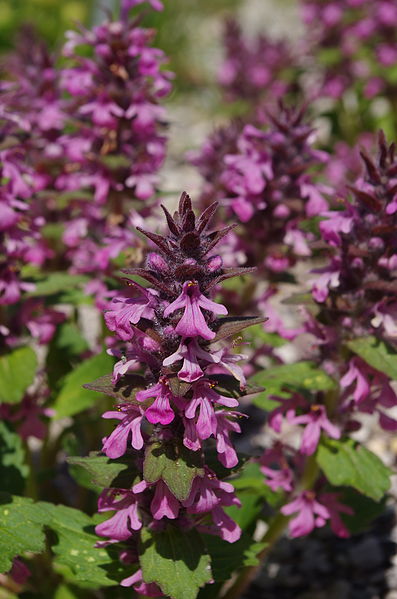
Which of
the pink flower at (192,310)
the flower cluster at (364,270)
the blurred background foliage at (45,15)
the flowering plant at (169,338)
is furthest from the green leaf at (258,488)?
the blurred background foliage at (45,15)

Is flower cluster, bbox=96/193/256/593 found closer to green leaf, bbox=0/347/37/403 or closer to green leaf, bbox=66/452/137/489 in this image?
green leaf, bbox=66/452/137/489

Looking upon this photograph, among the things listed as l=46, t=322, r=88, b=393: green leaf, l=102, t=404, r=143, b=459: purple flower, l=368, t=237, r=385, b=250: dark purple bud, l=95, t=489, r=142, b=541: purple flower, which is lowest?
l=95, t=489, r=142, b=541: purple flower

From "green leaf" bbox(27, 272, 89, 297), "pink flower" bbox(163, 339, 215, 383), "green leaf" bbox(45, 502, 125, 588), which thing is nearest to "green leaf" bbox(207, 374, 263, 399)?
"pink flower" bbox(163, 339, 215, 383)

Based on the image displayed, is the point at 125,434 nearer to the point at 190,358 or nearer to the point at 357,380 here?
the point at 190,358

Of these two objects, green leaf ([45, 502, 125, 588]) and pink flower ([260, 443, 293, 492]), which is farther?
pink flower ([260, 443, 293, 492])

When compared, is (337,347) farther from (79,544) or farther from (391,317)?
(79,544)

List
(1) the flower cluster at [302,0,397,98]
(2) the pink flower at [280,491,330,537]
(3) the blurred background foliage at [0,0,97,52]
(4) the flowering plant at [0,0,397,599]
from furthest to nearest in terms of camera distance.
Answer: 1. (3) the blurred background foliage at [0,0,97,52]
2. (1) the flower cluster at [302,0,397,98]
3. (2) the pink flower at [280,491,330,537]
4. (4) the flowering plant at [0,0,397,599]

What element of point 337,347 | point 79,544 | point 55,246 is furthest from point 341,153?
point 79,544

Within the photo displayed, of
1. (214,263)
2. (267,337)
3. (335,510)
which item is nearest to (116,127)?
(267,337)
